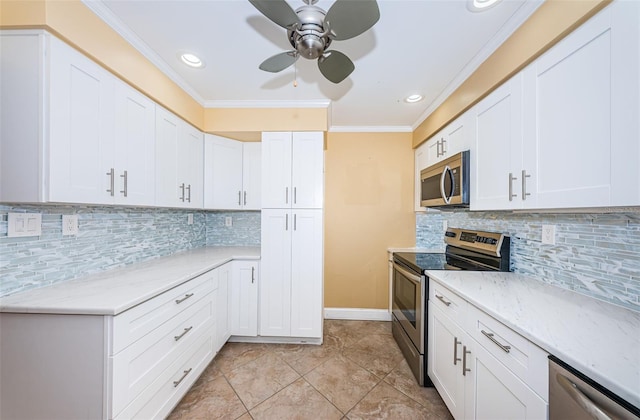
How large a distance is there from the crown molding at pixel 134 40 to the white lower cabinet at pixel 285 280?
4.35ft

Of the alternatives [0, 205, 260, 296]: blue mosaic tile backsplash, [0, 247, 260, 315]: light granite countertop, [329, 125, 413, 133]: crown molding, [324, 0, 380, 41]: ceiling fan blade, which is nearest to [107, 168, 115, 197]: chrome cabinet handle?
[0, 205, 260, 296]: blue mosaic tile backsplash

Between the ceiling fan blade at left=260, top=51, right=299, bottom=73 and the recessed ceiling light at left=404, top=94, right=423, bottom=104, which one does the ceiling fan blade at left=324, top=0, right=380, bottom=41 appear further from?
the recessed ceiling light at left=404, top=94, right=423, bottom=104

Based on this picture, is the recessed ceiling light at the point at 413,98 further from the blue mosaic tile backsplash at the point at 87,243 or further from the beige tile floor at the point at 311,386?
the blue mosaic tile backsplash at the point at 87,243

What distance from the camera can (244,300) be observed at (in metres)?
2.47

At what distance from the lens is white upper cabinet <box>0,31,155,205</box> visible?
1113mm

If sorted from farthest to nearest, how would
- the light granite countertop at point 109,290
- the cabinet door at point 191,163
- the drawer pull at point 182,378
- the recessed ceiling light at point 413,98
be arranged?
the recessed ceiling light at point 413,98, the cabinet door at point 191,163, the drawer pull at point 182,378, the light granite countertop at point 109,290

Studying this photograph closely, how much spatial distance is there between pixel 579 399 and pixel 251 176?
9.12 ft

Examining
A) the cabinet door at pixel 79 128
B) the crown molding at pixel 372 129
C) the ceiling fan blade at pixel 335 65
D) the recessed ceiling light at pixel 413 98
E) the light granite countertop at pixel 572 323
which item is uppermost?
the recessed ceiling light at pixel 413 98

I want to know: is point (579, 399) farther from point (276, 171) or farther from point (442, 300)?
point (276, 171)

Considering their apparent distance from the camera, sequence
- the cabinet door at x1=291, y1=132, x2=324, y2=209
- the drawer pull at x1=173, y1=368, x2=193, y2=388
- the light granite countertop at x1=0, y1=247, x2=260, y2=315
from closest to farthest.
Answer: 1. the light granite countertop at x1=0, y1=247, x2=260, y2=315
2. the drawer pull at x1=173, y1=368, x2=193, y2=388
3. the cabinet door at x1=291, y1=132, x2=324, y2=209

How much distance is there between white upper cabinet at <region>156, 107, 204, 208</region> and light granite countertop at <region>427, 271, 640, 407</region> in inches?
86.2

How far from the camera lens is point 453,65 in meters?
1.81

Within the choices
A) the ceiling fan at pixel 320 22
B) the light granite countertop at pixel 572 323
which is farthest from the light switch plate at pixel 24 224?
the light granite countertop at pixel 572 323

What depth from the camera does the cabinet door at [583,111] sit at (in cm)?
88
